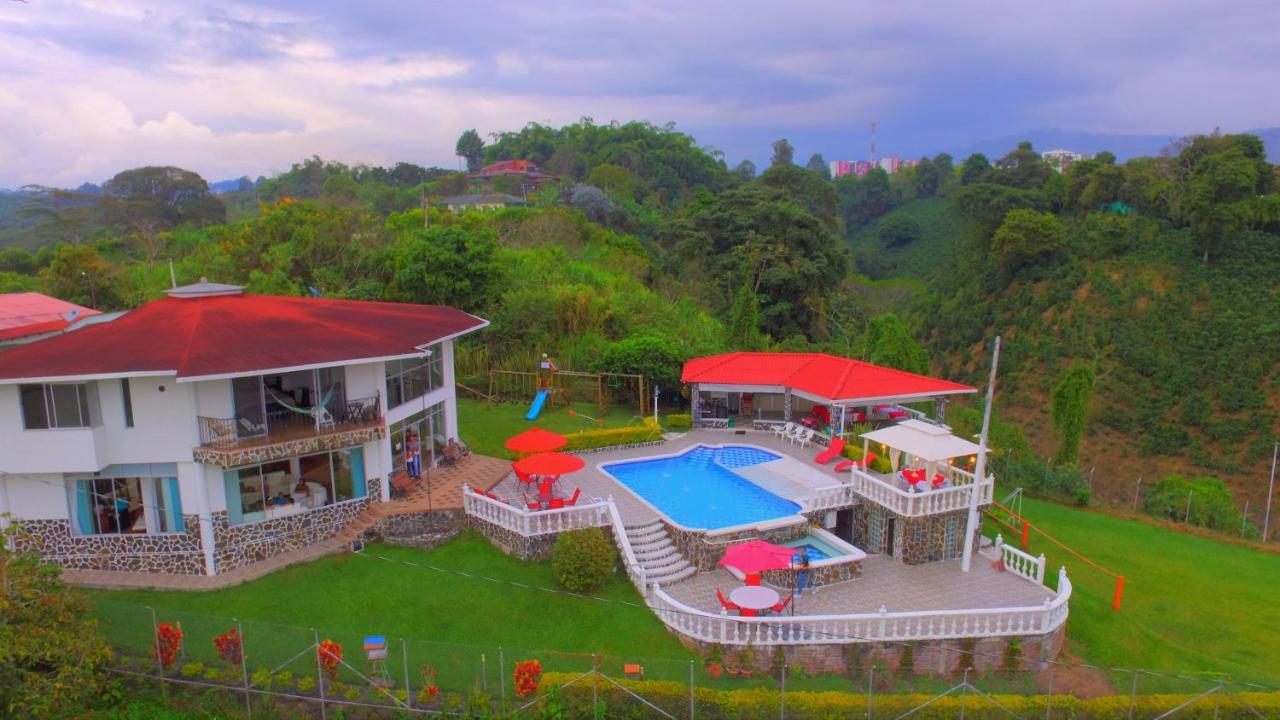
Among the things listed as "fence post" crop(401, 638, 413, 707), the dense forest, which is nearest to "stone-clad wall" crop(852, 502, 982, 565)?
"fence post" crop(401, 638, 413, 707)

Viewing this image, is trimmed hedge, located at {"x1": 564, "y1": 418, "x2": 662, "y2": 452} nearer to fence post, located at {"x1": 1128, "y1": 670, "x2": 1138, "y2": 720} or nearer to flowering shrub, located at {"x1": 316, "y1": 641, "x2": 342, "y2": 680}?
flowering shrub, located at {"x1": 316, "y1": 641, "x2": 342, "y2": 680}

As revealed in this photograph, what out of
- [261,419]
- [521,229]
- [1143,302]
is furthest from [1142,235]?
[261,419]

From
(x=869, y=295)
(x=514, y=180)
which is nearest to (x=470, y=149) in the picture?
(x=514, y=180)

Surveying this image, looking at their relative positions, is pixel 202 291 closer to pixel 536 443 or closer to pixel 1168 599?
pixel 536 443

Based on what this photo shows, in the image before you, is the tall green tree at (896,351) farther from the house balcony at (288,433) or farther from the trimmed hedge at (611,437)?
the house balcony at (288,433)

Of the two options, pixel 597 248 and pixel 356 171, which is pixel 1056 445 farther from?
pixel 356 171

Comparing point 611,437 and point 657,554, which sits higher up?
point 611,437
